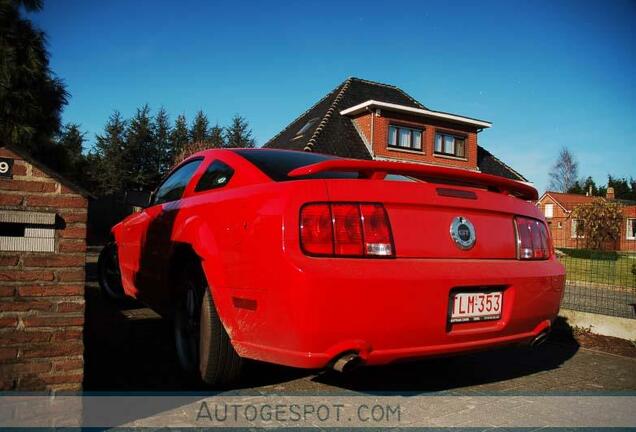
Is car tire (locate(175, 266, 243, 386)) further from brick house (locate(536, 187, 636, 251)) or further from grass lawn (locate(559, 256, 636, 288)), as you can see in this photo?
brick house (locate(536, 187, 636, 251))

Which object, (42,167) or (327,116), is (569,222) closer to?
(327,116)

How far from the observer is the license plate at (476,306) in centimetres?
243

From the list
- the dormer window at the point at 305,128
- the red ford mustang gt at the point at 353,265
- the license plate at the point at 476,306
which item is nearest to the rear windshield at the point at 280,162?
the red ford mustang gt at the point at 353,265

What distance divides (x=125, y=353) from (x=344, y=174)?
206 centimetres

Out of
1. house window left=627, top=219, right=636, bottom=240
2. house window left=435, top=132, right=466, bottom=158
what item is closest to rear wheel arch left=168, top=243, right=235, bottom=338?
house window left=435, top=132, right=466, bottom=158

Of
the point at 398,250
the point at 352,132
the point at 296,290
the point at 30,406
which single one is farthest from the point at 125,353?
the point at 352,132

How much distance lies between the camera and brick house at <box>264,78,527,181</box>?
21.5 m

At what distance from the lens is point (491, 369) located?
3648 mm

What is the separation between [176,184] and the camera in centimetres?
393

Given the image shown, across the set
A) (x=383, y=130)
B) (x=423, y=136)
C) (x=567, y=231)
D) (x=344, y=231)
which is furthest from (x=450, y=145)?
(x=344, y=231)

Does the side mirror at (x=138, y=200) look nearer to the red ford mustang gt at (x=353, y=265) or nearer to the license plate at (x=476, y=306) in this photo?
the red ford mustang gt at (x=353, y=265)

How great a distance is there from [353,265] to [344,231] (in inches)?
6.3

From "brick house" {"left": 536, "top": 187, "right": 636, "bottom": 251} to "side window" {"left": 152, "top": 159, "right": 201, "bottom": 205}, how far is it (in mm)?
17185

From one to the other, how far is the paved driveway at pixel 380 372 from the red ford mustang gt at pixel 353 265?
368 millimetres
